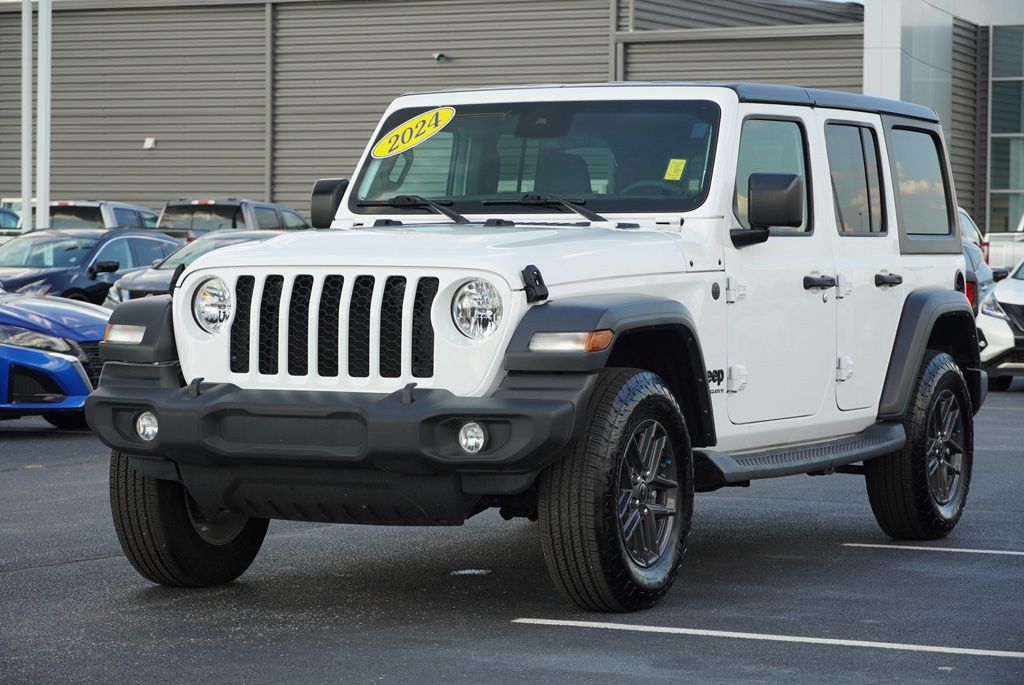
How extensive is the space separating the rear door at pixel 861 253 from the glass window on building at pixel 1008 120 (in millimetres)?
29409

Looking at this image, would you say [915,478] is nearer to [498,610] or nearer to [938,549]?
[938,549]

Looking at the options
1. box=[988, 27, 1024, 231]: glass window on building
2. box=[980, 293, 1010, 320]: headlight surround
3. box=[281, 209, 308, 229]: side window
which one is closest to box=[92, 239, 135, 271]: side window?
box=[281, 209, 308, 229]: side window

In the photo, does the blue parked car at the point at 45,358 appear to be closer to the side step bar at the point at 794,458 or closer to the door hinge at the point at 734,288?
the side step bar at the point at 794,458

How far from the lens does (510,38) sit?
36.7 meters

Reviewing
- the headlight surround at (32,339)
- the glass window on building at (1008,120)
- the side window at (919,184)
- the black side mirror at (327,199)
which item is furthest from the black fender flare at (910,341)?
the glass window on building at (1008,120)

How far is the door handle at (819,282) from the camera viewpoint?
7.58 meters

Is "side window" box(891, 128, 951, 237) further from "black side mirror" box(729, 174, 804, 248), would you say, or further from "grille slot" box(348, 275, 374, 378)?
"grille slot" box(348, 275, 374, 378)

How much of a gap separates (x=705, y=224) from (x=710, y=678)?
2.27 meters

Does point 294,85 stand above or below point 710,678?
above

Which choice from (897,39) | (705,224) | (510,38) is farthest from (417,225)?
(510,38)

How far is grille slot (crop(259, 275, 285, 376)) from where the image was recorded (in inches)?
245

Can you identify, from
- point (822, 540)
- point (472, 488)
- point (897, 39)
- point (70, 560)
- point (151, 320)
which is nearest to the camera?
point (472, 488)

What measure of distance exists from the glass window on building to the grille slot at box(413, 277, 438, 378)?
3231cm

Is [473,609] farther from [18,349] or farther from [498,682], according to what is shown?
[18,349]
